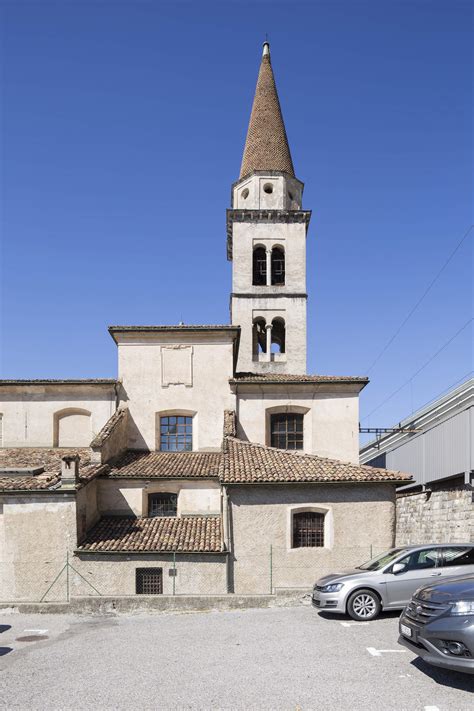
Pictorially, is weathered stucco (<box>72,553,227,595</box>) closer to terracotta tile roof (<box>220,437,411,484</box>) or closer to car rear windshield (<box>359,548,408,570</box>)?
terracotta tile roof (<box>220,437,411,484</box>)

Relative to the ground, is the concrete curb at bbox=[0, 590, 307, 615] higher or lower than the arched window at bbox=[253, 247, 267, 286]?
lower

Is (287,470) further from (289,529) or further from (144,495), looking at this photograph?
(144,495)

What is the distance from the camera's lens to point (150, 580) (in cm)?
1797

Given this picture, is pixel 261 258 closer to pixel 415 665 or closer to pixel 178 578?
pixel 178 578

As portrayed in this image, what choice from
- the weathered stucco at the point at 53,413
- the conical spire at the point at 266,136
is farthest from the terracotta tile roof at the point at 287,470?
the conical spire at the point at 266,136

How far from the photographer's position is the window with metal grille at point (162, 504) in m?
21.3

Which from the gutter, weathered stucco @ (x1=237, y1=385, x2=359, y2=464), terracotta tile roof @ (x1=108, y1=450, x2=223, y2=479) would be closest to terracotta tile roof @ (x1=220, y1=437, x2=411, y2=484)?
terracotta tile roof @ (x1=108, y1=450, x2=223, y2=479)

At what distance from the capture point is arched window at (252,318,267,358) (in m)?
35.8

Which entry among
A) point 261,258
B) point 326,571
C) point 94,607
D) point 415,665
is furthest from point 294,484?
point 261,258

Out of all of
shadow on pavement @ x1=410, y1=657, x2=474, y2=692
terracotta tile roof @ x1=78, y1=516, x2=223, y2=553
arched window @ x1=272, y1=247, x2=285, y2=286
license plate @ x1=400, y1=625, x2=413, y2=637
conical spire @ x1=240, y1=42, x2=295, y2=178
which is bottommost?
terracotta tile roof @ x1=78, y1=516, x2=223, y2=553

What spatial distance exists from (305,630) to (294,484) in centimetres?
682

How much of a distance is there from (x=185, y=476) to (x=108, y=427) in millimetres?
3561

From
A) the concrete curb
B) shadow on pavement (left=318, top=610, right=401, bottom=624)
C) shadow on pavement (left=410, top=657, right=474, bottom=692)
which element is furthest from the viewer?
the concrete curb

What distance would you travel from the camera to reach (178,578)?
1792 centimetres
